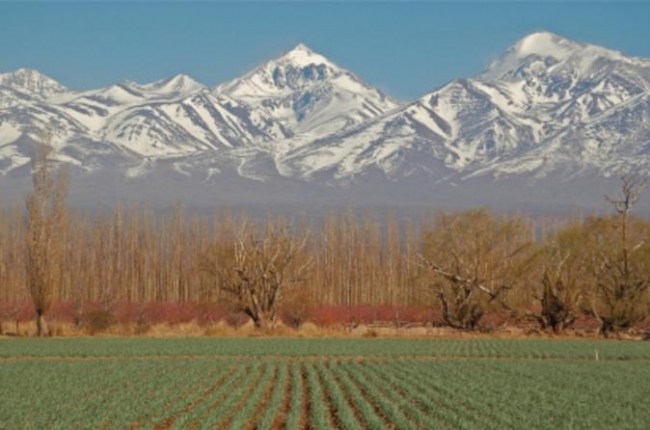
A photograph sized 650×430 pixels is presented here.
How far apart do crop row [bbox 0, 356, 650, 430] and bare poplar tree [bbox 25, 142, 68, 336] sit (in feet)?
51.5

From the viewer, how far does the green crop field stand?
21.9m

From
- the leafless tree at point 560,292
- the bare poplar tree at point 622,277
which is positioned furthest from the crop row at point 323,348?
the bare poplar tree at point 622,277

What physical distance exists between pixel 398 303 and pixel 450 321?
31.7 metres

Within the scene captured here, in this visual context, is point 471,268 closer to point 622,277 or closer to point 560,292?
point 560,292

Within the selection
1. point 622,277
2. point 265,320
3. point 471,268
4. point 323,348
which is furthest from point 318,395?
point 622,277

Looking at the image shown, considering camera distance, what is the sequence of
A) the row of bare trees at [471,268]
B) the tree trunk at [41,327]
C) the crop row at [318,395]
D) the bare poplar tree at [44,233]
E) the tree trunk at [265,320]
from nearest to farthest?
the crop row at [318,395]
the bare poplar tree at [44,233]
the tree trunk at [41,327]
the row of bare trees at [471,268]
the tree trunk at [265,320]

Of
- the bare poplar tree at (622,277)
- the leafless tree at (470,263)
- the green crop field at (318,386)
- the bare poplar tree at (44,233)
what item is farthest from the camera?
the leafless tree at (470,263)

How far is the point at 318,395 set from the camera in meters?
26.4

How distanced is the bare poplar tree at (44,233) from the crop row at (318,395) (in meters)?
15.7

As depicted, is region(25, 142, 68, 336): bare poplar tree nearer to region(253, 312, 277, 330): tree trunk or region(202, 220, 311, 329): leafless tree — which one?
region(202, 220, 311, 329): leafless tree

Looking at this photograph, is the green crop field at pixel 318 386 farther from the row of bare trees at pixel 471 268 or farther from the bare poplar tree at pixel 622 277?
the bare poplar tree at pixel 622 277

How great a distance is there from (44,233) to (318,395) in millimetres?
30893

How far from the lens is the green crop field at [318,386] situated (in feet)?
71.9

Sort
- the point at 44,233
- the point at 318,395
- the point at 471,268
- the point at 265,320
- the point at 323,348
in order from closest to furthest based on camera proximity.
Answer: the point at 318,395
the point at 323,348
the point at 44,233
the point at 265,320
the point at 471,268
